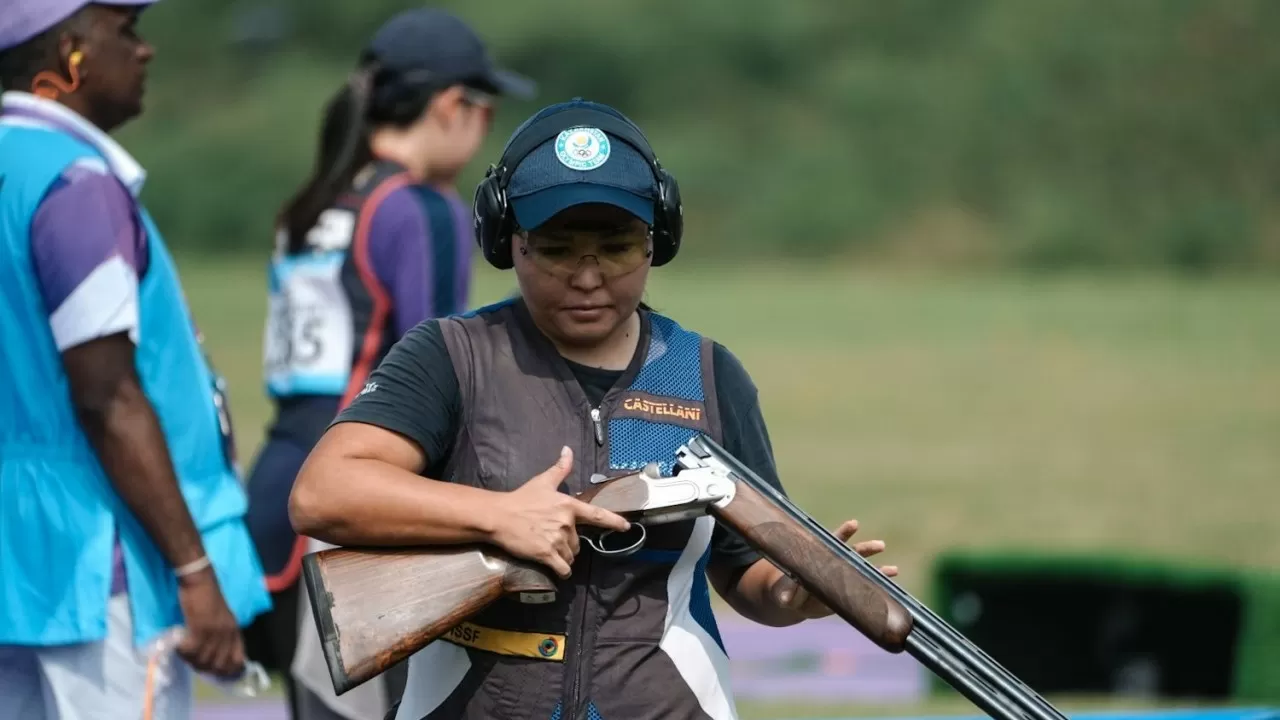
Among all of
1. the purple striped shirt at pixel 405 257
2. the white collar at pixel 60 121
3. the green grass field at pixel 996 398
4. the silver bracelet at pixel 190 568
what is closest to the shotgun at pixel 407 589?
the silver bracelet at pixel 190 568

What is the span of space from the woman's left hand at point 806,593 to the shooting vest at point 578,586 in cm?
13

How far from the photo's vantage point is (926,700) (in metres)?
7.45

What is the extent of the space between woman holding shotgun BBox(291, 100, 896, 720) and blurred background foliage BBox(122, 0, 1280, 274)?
96.4 feet

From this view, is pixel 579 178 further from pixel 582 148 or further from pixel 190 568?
pixel 190 568

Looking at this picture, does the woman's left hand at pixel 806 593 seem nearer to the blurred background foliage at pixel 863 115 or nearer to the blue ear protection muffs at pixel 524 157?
the blue ear protection muffs at pixel 524 157

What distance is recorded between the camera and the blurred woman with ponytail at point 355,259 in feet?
16.0

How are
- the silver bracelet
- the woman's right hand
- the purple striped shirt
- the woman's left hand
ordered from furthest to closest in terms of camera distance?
1. the purple striped shirt
2. the silver bracelet
3. the woman's left hand
4. the woman's right hand

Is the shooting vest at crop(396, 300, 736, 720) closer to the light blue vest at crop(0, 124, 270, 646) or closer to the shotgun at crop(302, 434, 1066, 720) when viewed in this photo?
the shotgun at crop(302, 434, 1066, 720)

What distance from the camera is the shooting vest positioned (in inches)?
115

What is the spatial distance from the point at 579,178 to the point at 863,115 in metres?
34.9

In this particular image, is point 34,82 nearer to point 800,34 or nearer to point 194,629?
point 194,629

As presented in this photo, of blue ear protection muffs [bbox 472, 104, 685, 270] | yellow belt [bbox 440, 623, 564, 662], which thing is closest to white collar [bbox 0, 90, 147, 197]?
blue ear protection muffs [bbox 472, 104, 685, 270]

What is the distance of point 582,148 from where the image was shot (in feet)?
9.66

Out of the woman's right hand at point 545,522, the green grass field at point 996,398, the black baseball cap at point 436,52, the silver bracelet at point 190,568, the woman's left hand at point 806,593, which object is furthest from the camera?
the green grass field at point 996,398
